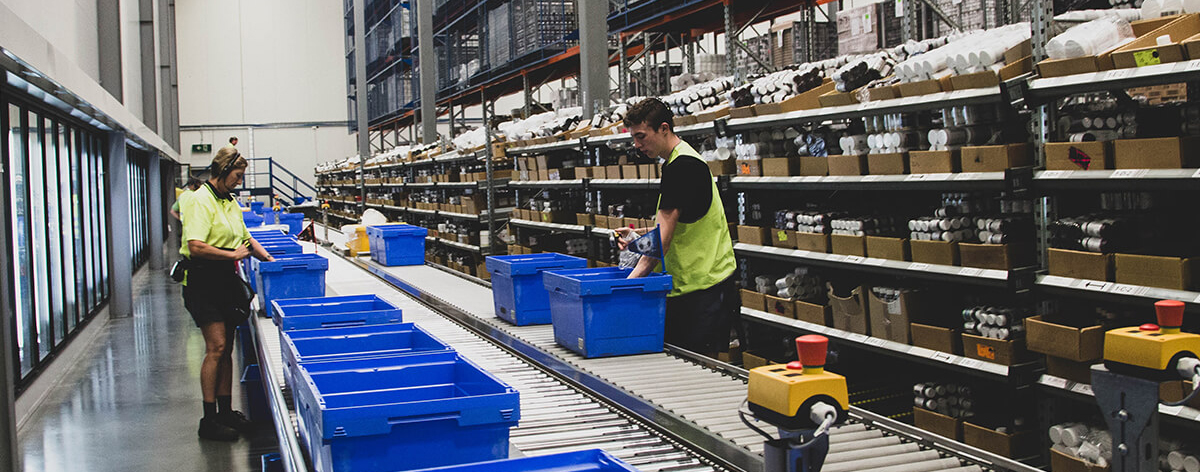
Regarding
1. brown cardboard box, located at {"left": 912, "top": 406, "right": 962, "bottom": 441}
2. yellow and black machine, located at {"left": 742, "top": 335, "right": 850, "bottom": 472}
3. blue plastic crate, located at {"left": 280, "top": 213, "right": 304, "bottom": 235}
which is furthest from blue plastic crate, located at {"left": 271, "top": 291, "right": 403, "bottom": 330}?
blue plastic crate, located at {"left": 280, "top": 213, "right": 304, "bottom": 235}

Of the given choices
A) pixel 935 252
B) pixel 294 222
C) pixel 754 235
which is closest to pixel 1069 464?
pixel 935 252

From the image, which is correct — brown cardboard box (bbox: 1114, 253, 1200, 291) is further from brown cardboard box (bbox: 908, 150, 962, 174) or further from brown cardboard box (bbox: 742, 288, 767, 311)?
brown cardboard box (bbox: 742, 288, 767, 311)

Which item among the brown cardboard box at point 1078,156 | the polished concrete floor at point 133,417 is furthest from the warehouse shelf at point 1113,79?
the polished concrete floor at point 133,417

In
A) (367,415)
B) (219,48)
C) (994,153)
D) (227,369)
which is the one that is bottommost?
(227,369)

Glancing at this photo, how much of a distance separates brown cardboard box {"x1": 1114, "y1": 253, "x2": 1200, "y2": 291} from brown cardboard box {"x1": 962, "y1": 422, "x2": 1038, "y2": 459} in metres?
0.97

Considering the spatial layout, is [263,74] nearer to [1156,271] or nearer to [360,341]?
Answer: [360,341]

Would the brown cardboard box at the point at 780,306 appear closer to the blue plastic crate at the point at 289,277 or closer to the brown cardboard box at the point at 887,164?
the brown cardboard box at the point at 887,164

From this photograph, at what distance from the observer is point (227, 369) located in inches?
206

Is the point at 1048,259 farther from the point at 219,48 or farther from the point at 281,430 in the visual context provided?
the point at 219,48

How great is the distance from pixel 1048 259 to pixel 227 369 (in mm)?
4180

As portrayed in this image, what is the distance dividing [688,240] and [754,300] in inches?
93.4

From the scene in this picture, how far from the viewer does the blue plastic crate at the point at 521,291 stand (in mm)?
4504

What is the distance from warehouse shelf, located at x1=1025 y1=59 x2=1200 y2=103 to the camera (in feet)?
11.0

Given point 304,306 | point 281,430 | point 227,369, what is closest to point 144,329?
point 227,369
